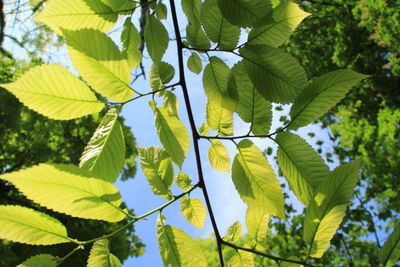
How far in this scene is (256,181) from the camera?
1.97ft

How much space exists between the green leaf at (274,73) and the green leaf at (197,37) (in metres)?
0.14

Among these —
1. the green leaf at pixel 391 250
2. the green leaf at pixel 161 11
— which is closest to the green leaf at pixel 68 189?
the green leaf at pixel 391 250

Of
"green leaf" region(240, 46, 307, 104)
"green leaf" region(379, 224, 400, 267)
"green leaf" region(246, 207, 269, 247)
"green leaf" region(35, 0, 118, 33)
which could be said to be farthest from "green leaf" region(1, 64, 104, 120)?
"green leaf" region(379, 224, 400, 267)

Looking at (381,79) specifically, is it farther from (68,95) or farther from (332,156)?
(68,95)

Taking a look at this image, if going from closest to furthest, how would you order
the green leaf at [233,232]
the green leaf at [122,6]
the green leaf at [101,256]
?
the green leaf at [101,256]
the green leaf at [122,6]
the green leaf at [233,232]

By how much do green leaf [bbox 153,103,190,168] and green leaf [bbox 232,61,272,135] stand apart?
0.50 ft

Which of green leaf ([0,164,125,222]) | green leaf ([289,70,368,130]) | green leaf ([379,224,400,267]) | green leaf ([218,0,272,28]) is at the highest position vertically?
green leaf ([218,0,272,28])

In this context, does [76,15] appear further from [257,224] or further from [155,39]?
[257,224]

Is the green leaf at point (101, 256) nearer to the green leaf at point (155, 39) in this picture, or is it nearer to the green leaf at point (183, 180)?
the green leaf at point (183, 180)

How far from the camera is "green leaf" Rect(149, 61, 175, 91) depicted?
0.81 m

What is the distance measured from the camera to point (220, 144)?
2.58ft

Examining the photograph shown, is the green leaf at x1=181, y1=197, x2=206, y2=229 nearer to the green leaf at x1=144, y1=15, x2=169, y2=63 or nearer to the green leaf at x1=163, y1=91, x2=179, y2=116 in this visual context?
the green leaf at x1=163, y1=91, x2=179, y2=116

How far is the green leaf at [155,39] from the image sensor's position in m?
0.78

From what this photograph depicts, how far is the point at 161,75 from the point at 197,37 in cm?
15
